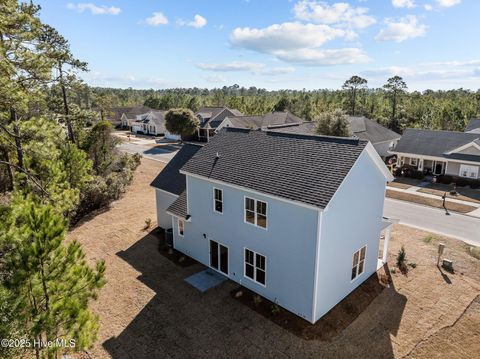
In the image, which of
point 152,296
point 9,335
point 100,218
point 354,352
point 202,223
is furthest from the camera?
point 100,218

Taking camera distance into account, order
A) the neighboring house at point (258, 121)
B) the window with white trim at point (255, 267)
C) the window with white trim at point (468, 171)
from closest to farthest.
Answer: the window with white trim at point (255, 267) → the window with white trim at point (468, 171) → the neighboring house at point (258, 121)

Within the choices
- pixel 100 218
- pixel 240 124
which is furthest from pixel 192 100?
pixel 100 218

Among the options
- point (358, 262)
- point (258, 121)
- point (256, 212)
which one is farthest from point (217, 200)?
point (258, 121)

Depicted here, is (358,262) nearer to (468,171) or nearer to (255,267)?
(255,267)

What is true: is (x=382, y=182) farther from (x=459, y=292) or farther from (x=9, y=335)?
(x=9, y=335)

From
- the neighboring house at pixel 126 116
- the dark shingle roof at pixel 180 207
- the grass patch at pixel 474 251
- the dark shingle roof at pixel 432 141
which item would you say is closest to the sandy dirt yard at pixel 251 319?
the grass patch at pixel 474 251

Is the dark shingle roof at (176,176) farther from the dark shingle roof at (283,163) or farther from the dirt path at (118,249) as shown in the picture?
the dirt path at (118,249)
